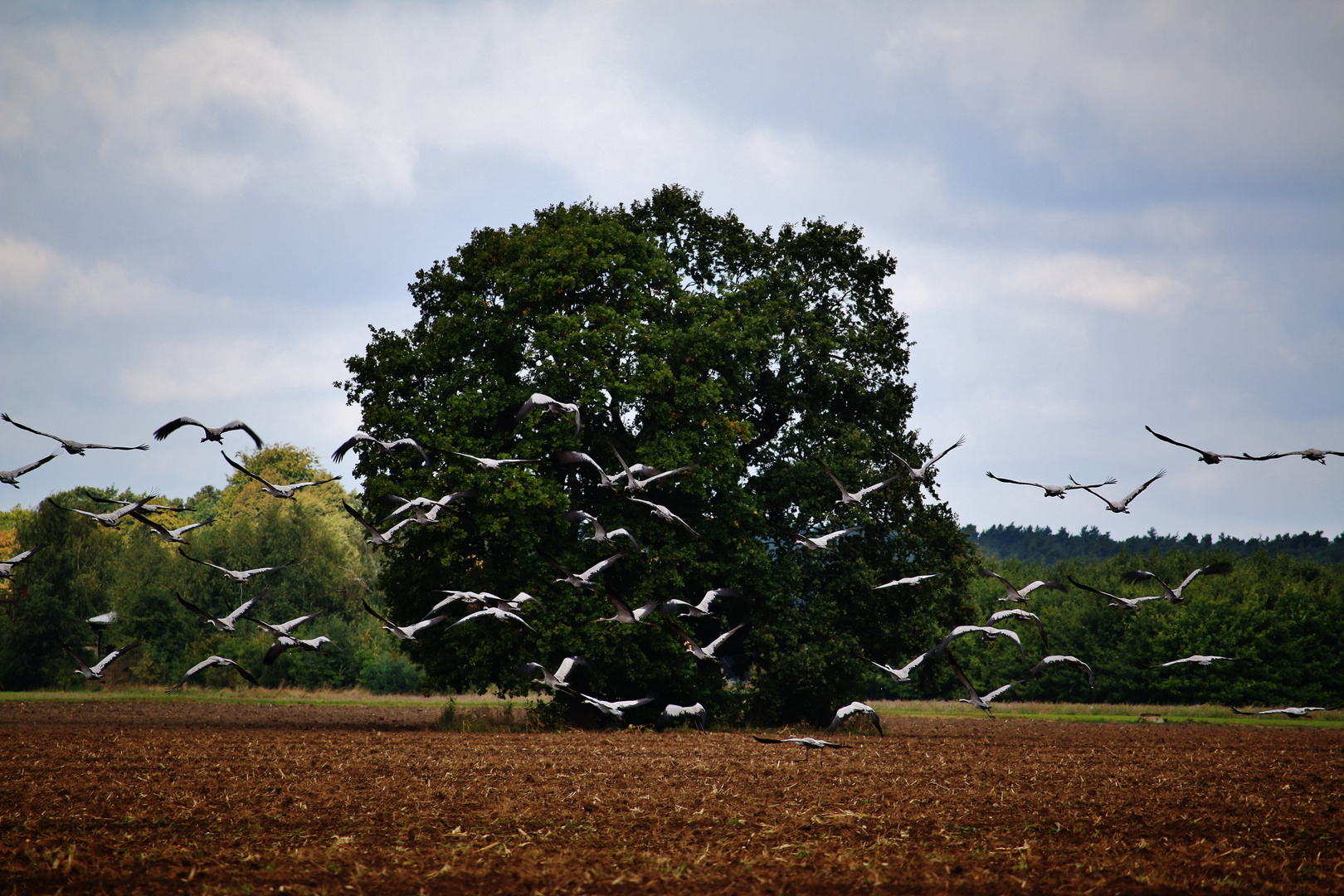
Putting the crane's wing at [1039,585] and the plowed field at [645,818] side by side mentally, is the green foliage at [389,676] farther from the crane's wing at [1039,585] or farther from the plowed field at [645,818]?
the crane's wing at [1039,585]

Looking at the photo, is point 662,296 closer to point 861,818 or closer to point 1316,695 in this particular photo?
point 861,818

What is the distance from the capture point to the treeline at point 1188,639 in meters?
65.6

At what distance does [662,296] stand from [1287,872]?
25.7m

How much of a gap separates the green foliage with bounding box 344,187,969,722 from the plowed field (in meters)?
5.40

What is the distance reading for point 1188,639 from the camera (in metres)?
69.1

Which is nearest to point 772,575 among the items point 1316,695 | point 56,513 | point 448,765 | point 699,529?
point 699,529

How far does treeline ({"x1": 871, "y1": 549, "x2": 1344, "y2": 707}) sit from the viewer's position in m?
65.6

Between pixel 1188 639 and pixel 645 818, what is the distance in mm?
63721

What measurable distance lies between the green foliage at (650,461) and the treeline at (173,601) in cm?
3774

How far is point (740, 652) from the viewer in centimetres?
3591

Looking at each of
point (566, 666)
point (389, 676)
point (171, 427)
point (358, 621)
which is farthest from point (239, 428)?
point (358, 621)

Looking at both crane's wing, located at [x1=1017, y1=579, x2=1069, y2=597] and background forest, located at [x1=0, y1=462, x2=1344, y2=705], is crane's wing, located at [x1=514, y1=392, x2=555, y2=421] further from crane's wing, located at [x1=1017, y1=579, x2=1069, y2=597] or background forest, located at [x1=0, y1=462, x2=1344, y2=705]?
background forest, located at [x1=0, y1=462, x2=1344, y2=705]

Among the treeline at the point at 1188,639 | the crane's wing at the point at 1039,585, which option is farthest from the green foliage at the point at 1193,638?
the crane's wing at the point at 1039,585

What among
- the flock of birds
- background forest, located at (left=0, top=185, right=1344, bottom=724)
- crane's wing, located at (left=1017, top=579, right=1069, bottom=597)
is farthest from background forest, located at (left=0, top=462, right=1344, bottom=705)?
crane's wing, located at (left=1017, top=579, right=1069, bottom=597)
